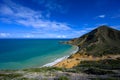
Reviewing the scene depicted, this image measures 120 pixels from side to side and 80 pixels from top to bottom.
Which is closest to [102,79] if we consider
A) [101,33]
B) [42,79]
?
[42,79]

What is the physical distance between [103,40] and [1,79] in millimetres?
85448

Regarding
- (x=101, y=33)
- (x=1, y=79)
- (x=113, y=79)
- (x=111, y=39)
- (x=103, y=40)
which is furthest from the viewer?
(x=101, y=33)

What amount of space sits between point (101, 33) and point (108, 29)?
12.0 m

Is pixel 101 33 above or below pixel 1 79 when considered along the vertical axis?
above

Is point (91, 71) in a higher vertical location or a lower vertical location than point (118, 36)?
lower

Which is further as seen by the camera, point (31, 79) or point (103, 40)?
point (103, 40)

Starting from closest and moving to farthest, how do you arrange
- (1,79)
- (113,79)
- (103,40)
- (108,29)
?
(113,79) < (1,79) < (103,40) < (108,29)

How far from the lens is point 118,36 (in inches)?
4144

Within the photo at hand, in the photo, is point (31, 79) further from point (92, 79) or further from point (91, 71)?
point (91, 71)

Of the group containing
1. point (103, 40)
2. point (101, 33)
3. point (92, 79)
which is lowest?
point (92, 79)

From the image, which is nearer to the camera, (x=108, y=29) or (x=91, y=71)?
(x=91, y=71)

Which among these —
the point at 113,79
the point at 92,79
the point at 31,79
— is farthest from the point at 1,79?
the point at 113,79

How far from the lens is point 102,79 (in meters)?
16.7

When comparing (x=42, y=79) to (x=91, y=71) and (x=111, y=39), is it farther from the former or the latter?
(x=111, y=39)
